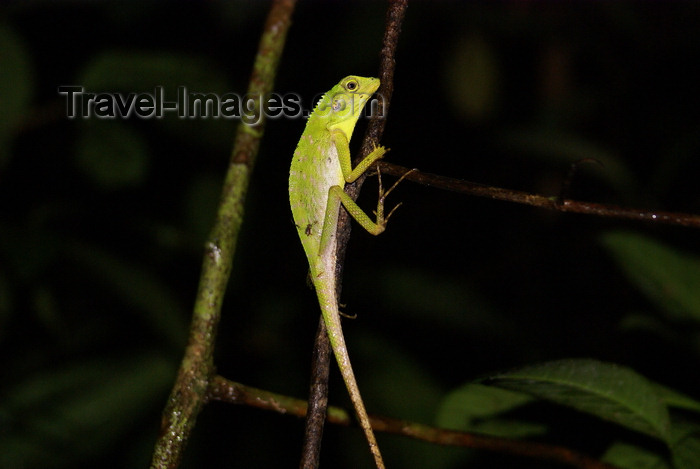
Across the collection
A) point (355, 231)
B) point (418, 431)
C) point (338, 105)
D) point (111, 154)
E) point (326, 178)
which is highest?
point (338, 105)

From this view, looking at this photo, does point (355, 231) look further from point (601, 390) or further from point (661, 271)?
point (601, 390)

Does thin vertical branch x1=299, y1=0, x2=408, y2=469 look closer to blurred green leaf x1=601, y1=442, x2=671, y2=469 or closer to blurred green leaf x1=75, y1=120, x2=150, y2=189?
blurred green leaf x1=601, y1=442, x2=671, y2=469

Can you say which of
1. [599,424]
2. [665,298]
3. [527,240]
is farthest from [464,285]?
[665,298]

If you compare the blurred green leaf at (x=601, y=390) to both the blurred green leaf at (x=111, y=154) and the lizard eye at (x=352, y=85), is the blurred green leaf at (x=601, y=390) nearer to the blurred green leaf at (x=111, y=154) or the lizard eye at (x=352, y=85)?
the lizard eye at (x=352, y=85)

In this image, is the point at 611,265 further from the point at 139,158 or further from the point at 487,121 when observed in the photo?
the point at 139,158

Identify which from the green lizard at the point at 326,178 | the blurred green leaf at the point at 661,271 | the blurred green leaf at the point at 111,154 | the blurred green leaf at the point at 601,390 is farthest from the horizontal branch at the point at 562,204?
the blurred green leaf at the point at 111,154

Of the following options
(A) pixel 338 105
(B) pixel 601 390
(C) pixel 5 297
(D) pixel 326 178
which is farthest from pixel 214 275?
(C) pixel 5 297
